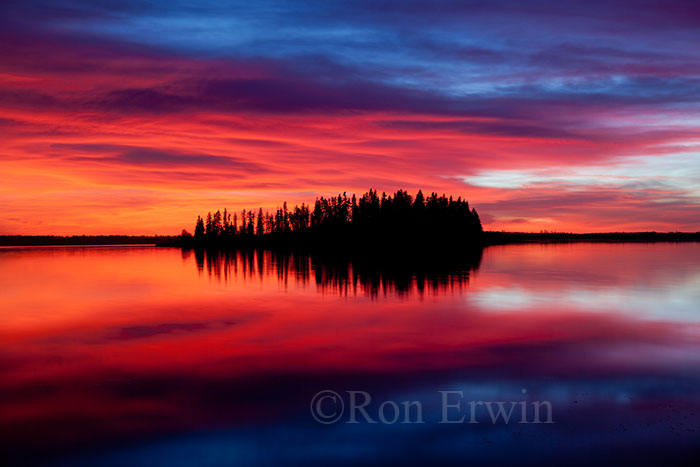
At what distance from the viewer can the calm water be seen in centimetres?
1228

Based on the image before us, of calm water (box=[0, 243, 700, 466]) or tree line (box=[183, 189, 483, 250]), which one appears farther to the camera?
tree line (box=[183, 189, 483, 250])

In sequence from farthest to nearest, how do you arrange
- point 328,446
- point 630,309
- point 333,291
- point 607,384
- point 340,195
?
point 340,195 → point 333,291 → point 630,309 → point 607,384 → point 328,446

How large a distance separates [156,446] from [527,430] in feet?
26.9

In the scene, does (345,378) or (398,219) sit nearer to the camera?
(345,378)

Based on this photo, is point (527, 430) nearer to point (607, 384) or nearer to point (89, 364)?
point (607, 384)

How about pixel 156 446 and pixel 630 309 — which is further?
pixel 630 309

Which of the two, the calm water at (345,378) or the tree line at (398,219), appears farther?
the tree line at (398,219)

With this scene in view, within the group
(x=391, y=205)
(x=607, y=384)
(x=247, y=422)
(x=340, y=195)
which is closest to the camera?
(x=247, y=422)

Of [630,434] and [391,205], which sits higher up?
[391,205]

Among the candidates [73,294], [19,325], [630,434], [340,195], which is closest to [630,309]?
[630,434]

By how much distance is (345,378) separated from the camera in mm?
17844

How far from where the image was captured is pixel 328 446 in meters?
12.4

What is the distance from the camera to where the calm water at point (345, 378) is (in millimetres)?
12281

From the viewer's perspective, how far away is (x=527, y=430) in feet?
42.5
